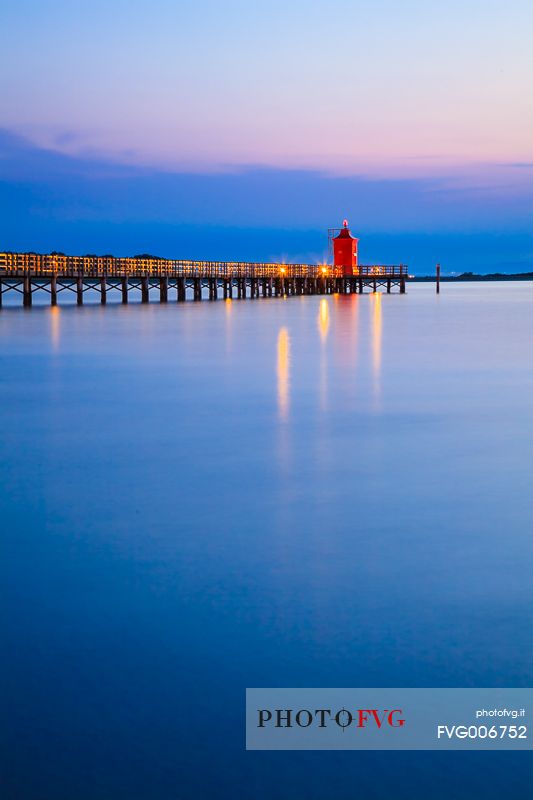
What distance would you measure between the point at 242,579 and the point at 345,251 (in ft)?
208

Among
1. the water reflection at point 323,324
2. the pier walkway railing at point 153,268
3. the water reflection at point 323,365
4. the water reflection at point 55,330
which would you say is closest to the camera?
the water reflection at point 323,365

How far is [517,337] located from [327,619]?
81.3 ft

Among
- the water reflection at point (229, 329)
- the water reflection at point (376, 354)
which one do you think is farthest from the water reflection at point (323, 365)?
the water reflection at point (229, 329)

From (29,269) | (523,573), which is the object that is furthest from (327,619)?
(29,269)

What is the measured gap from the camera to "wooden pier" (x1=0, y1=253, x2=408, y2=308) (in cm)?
4334

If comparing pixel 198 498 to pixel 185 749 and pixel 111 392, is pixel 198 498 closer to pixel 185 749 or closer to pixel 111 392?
pixel 185 749

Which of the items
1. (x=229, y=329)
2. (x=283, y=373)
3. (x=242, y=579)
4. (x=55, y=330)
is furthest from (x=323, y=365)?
(x=55, y=330)

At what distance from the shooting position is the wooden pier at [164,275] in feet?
142

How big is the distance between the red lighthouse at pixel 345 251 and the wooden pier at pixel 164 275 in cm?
41

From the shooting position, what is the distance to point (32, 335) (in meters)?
28.4

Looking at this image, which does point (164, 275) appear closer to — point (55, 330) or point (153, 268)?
point (153, 268)

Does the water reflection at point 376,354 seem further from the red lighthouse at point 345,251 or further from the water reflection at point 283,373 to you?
the red lighthouse at point 345,251

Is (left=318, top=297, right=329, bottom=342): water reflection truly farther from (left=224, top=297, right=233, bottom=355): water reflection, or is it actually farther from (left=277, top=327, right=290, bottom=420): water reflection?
(left=224, top=297, right=233, bottom=355): water reflection

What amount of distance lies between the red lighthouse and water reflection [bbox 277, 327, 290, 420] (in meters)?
39.0
